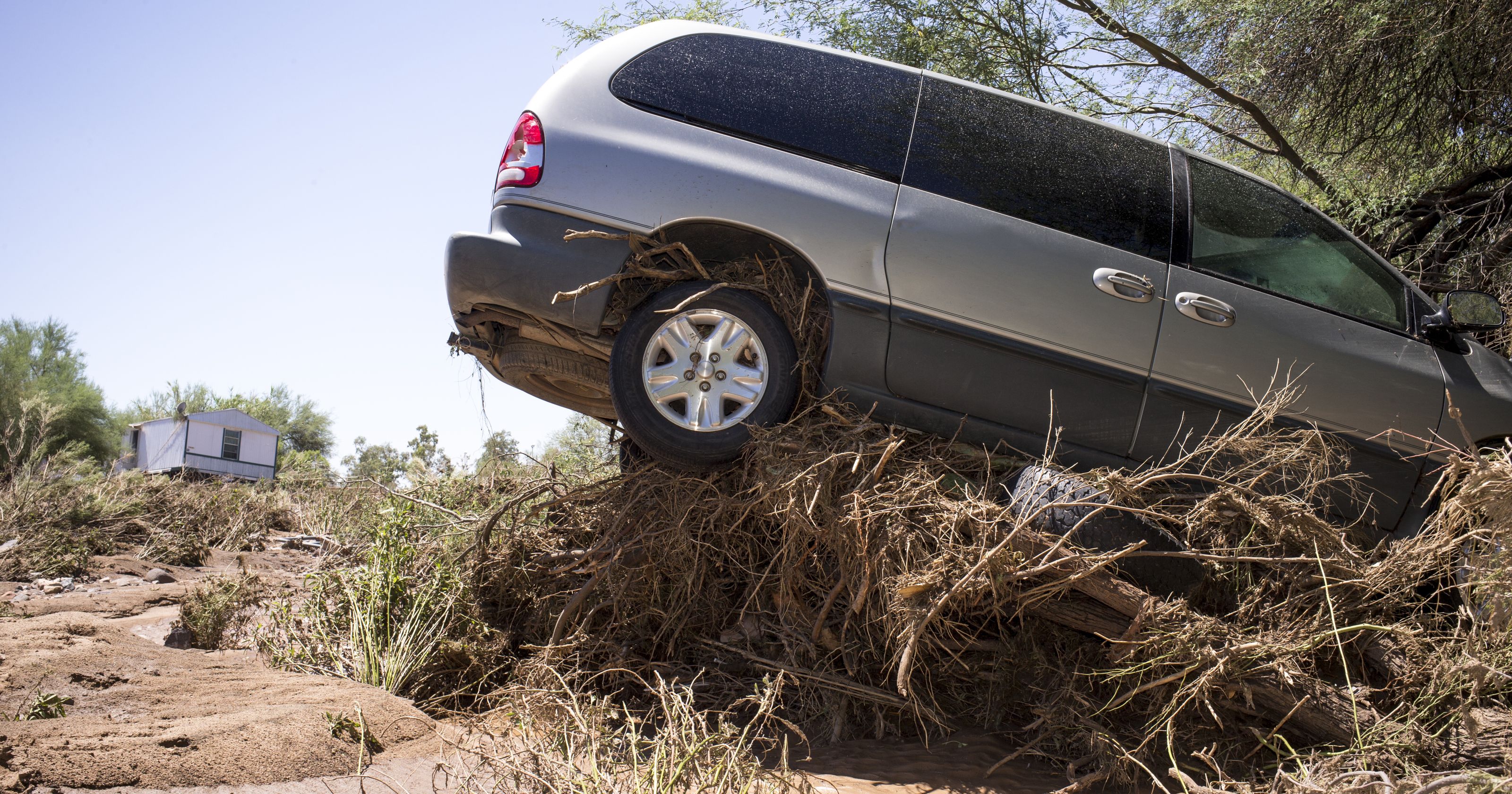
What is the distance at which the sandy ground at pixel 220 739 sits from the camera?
275 centimetres

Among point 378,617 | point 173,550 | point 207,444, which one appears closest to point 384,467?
point 173,550

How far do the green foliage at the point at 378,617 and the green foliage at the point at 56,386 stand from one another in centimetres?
2049

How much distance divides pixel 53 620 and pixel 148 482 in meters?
6.38

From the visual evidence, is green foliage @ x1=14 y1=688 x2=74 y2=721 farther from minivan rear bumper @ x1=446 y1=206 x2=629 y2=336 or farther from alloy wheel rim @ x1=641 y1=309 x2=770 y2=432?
alloy wheel rim @ x1=641 y1=309 x2=770 y2=432

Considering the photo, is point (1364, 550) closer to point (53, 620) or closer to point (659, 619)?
point (659, 619)

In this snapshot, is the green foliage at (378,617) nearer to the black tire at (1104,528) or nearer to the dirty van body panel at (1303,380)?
the black tire at (1104,528)

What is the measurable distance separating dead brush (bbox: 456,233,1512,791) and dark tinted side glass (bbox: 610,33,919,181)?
2.03ft

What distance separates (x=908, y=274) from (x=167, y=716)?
333 cm

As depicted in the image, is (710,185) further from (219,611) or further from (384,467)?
(384,467)

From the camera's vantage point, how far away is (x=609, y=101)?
143 inches

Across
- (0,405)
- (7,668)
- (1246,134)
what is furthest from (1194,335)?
(0,405)

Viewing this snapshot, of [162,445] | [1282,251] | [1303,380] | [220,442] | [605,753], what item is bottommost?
[162,445]

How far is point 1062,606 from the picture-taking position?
336 cm

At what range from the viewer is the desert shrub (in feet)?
15.5
